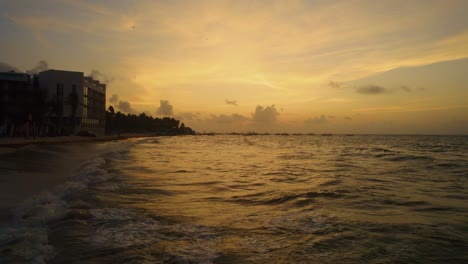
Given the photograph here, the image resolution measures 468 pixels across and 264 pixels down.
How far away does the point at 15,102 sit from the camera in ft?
191

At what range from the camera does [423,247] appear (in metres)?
6.74

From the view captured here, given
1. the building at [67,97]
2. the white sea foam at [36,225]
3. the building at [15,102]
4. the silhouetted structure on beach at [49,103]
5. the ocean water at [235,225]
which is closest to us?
the white sea foam at [36,225]

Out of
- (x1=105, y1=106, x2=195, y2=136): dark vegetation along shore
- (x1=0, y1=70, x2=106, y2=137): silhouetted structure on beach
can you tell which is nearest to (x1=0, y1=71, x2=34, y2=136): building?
(x1=0, y1=70, x2=106, y2=137): silhouetted structure on beach

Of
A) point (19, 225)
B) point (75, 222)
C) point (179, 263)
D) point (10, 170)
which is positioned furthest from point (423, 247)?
point (10, 170)

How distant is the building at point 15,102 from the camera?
55750 mm

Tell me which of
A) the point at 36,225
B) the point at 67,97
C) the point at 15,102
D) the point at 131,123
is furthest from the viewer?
the point at 131,123

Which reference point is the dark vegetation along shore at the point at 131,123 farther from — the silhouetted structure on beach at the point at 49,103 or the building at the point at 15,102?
the building at the point at 15,102

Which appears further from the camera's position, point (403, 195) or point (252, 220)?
point (403, 195)

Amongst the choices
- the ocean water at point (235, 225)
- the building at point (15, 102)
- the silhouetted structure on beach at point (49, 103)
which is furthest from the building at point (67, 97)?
the ocean water at point (235, 225)

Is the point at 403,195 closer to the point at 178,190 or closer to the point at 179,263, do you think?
the point at 178,190

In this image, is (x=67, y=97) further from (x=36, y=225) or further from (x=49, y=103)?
(x=36, y=225)

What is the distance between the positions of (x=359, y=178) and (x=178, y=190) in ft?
28.9

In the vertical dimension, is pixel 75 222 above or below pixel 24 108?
below

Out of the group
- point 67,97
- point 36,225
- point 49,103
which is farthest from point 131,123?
point 36,225
